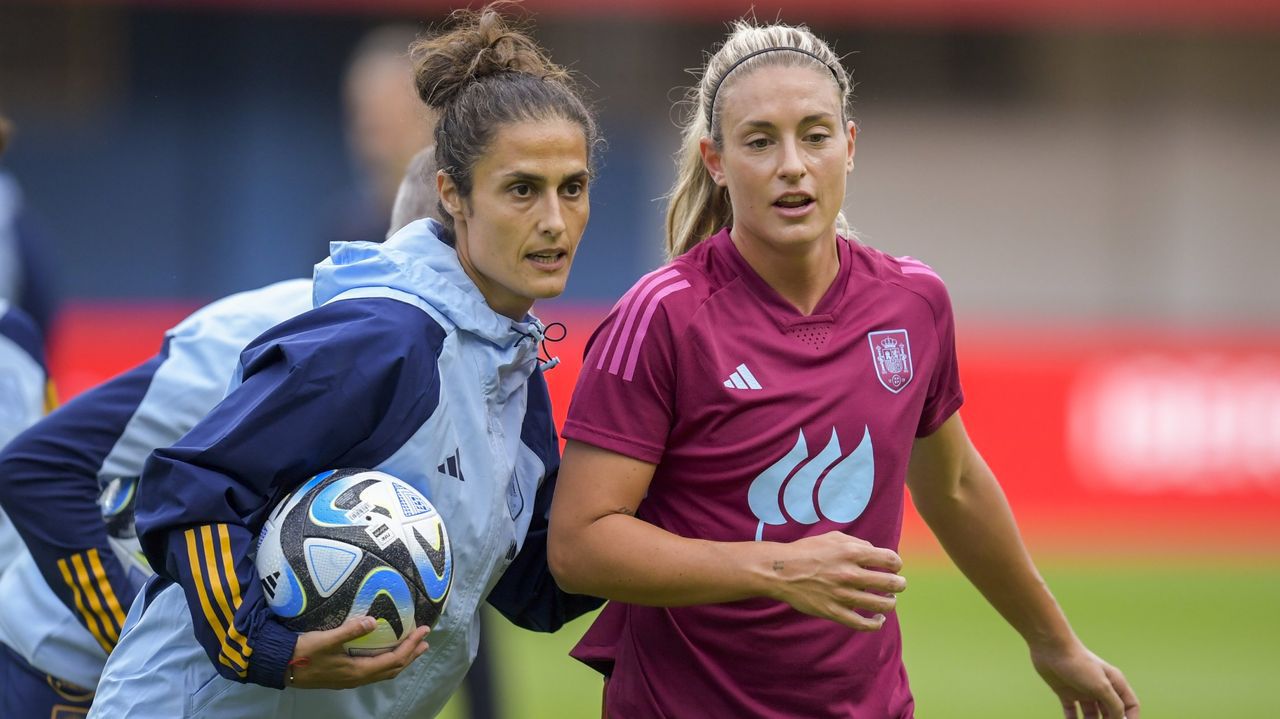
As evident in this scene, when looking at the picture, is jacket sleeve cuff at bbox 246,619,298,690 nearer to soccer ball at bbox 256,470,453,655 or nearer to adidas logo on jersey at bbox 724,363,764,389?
soccer ball at bbox 256,470,453,655

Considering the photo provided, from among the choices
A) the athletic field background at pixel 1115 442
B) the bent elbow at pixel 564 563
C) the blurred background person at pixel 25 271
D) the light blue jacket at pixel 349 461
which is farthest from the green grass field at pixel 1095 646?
the bent elbow at pixel 564 563

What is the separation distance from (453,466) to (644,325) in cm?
50

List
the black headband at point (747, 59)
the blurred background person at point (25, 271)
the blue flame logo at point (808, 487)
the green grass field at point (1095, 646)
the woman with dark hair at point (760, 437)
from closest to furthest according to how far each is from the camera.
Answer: the woman with dark hair at point (760, 437) → the blue flame logo at point (808, 487) → the black headband at point (747, 59) → the blurred background person at point (25, 271) → the green grass field at point (1095, 646)

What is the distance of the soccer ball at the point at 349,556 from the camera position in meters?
3.13

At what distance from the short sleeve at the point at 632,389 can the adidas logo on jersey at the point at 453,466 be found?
0.76 ft

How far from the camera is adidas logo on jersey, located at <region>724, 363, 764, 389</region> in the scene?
3391mm

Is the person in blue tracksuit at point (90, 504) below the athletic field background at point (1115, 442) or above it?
above

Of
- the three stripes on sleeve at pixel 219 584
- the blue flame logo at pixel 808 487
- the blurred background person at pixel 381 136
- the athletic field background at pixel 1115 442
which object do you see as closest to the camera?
the three stripes on sleeve at pixel 219 584

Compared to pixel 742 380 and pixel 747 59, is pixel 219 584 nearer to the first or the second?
pixel 742 380

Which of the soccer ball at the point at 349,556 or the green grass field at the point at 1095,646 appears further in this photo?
the green grass field at the point at 1095,646

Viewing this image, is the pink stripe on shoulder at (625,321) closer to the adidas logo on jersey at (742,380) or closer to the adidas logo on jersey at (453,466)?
the adidas logo on jersey at (742,380)

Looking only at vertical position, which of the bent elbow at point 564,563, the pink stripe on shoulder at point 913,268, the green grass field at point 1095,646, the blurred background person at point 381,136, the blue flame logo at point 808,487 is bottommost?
the green grass field at point 1095,646

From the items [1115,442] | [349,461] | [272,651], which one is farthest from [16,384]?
[1115,442]

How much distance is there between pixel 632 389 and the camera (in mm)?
3342
